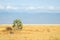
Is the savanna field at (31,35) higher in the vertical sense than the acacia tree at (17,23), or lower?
lower

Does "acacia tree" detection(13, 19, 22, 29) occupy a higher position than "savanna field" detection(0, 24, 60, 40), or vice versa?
"acacia tree" detection(13, 19, 22, 29)

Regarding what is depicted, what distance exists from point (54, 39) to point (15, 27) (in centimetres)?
1365

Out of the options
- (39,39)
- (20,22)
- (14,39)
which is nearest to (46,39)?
(39,39)

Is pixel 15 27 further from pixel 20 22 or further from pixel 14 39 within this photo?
pixel 14 39

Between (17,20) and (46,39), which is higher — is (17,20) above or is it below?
above

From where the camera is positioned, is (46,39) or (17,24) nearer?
(46,39)

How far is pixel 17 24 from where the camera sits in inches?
1183

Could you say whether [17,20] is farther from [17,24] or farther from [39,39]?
[39,39]

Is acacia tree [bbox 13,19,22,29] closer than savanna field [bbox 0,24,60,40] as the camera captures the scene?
No

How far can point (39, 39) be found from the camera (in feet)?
56.0

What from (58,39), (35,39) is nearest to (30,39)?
(35,39)

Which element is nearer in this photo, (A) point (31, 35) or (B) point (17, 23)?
(A) point (31, 35)

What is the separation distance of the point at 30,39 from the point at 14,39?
148cm

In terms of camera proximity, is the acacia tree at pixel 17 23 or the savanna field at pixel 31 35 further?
the acacia tree at pixel 17 23
